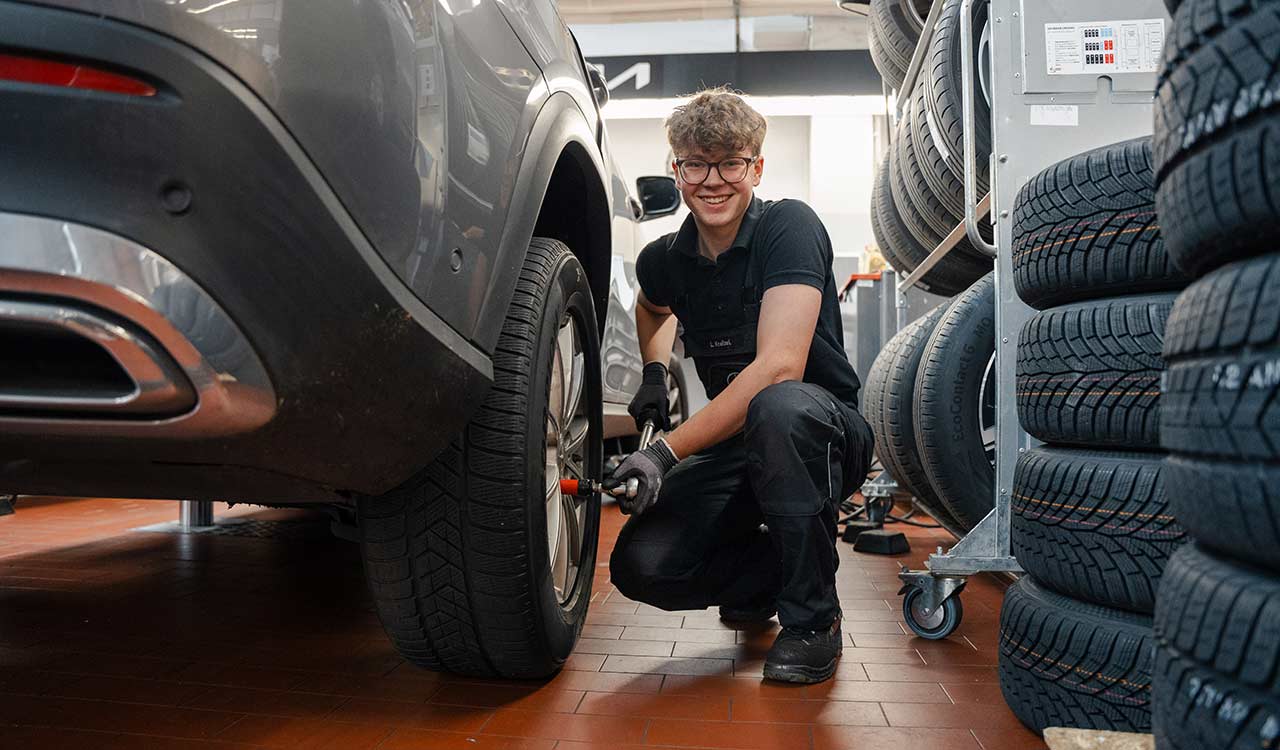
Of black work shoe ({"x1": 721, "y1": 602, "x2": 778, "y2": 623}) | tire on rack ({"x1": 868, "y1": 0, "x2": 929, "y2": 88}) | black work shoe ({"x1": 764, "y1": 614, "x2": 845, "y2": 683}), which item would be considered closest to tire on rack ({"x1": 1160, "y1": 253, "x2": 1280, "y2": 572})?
black work shoe ({"x1": 764, "y1": 614, "x2": 845, "y2": 683})

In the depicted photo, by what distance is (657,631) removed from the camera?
2068 millimetres

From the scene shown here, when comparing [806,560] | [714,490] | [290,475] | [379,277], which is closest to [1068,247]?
[806,560]

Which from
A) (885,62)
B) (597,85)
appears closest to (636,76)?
(885,62)

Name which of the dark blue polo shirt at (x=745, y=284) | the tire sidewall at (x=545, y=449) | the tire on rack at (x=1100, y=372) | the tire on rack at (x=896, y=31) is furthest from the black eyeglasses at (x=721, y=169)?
the tire on rack at (x=896, y=31)

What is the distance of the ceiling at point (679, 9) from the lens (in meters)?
9.18

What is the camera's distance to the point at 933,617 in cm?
199

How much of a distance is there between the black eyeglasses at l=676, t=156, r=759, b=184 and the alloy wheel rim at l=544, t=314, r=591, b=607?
450mm

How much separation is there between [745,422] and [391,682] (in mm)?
824

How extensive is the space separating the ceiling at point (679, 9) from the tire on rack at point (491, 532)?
8.31 metres

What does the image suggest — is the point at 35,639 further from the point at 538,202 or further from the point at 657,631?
the point at 538,202

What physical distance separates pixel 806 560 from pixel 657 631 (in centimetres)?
46

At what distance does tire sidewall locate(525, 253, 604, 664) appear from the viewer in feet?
4.68

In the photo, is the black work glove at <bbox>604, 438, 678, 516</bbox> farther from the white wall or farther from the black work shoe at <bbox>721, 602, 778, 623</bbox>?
the white wall

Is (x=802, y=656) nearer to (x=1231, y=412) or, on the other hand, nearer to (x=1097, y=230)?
(x=1097, y=230)
